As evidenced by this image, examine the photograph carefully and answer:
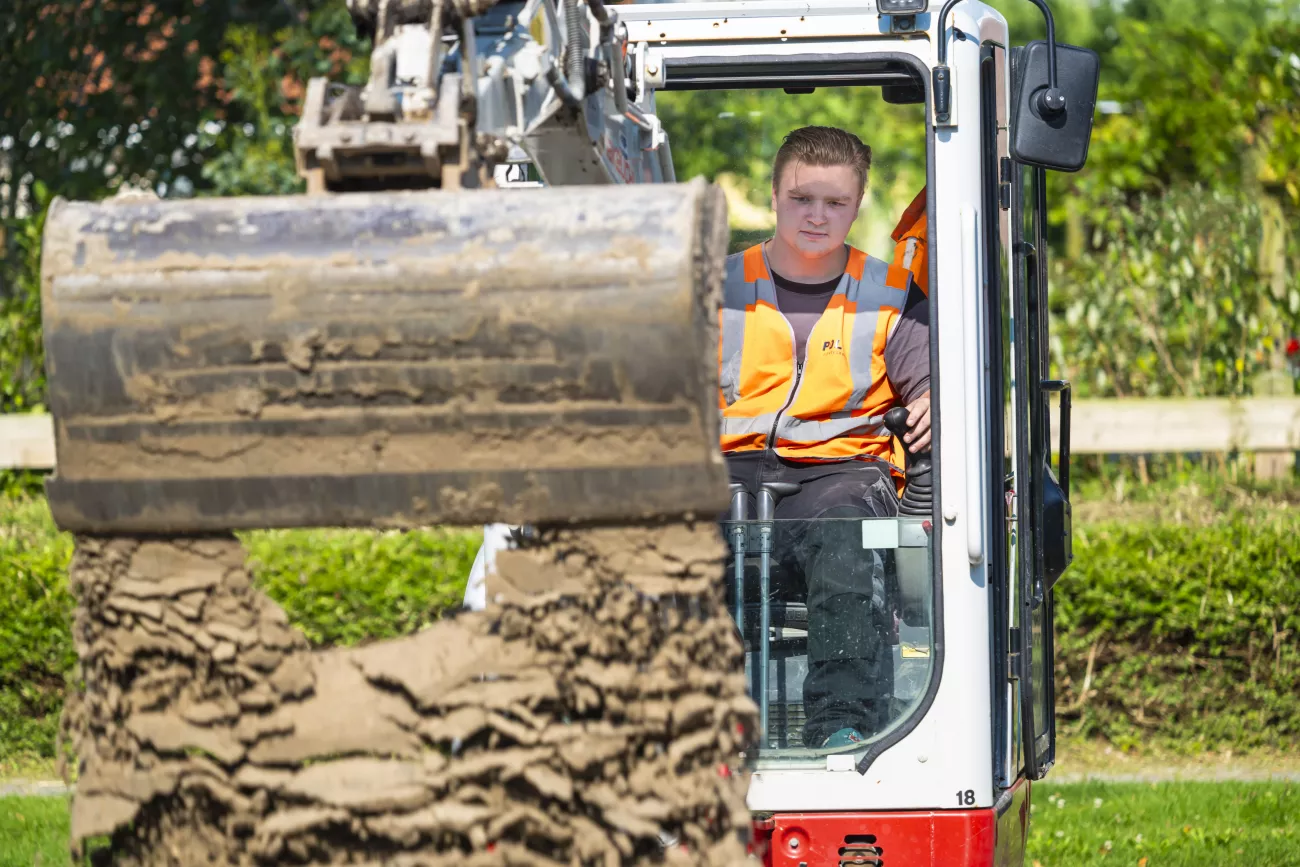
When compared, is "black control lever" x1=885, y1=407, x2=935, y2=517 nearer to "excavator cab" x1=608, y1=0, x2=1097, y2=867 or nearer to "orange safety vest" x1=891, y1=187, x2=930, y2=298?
"excavator cab" x1=608, y1=0, x2=1097, y2=867

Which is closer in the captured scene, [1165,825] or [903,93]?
[903,93]

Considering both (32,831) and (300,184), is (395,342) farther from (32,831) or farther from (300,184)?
(300,184)

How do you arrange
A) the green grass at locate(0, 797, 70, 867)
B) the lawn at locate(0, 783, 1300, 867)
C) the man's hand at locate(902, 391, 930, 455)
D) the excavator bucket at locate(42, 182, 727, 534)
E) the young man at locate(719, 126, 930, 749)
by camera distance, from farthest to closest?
the lawn at locate(0, 783, 1300, 867)
the green grass at locate(0, 797, 70, 867)
the man's hand at locate(902, 391, 930, 455)
the young man at locate(719, 126, 930, 749)
the excavator bucket at locate(42, 182, 727, 534)

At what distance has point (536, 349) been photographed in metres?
2.48

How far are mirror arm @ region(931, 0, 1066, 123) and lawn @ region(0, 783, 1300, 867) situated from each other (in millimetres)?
2915

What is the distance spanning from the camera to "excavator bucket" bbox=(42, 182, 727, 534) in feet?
8.13

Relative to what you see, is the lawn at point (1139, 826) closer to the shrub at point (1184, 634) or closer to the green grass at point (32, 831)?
the green grass at point (32, 831)

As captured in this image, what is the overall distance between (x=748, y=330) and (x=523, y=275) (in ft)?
6.25

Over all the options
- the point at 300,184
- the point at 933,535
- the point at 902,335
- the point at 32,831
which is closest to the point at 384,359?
the point at 933,535

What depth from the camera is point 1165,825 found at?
595 centimetres

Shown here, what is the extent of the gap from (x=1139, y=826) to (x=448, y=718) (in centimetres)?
410

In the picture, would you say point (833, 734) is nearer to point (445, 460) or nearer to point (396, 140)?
point (445, 460)

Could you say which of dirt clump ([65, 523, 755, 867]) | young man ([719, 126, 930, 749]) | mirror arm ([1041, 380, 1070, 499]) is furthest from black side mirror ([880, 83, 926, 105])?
dirt clump ([65, 523, 755, 867])

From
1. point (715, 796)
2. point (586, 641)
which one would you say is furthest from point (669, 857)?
point (586, 641)
